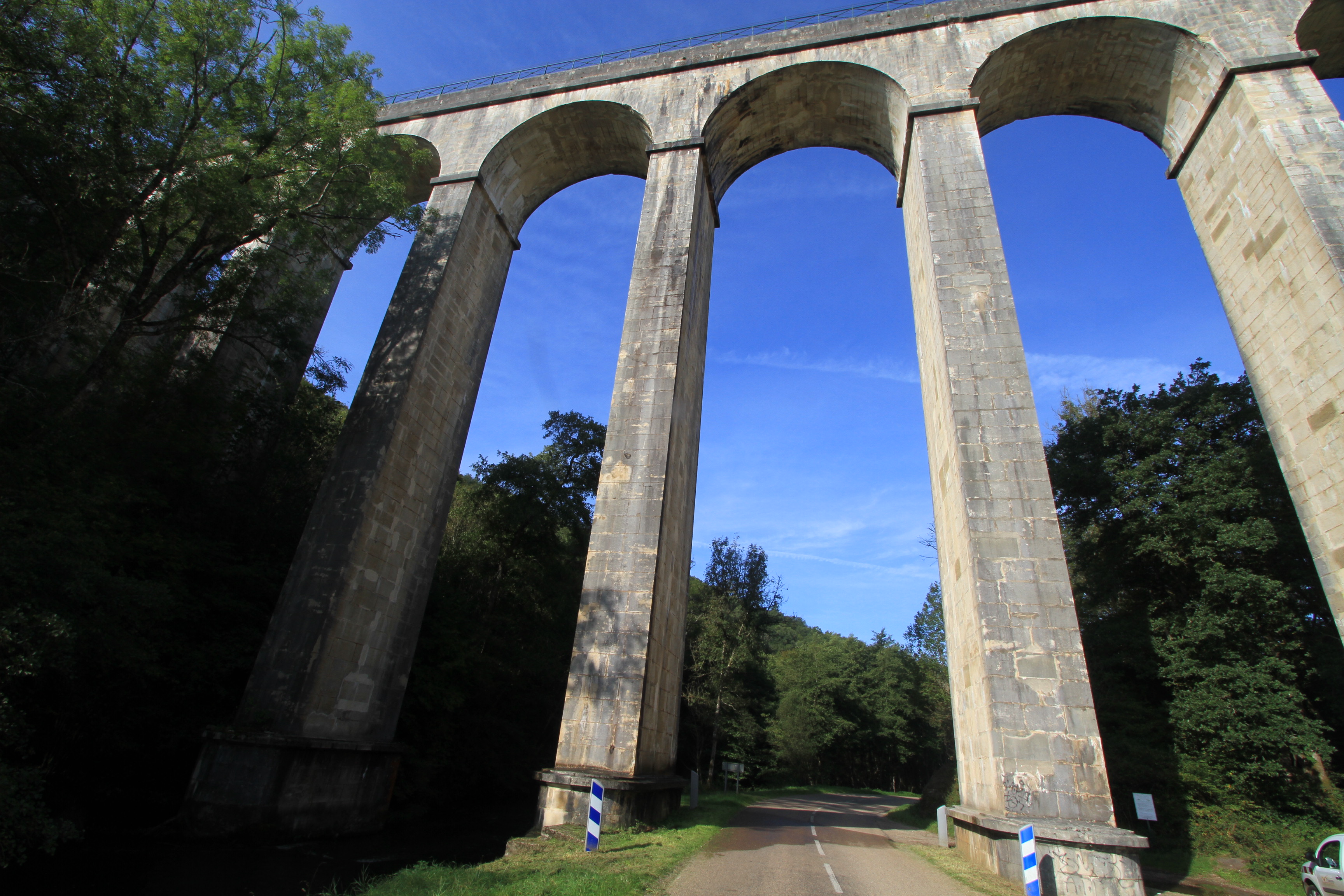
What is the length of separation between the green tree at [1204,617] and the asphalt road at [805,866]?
605cm

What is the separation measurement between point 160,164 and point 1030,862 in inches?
604

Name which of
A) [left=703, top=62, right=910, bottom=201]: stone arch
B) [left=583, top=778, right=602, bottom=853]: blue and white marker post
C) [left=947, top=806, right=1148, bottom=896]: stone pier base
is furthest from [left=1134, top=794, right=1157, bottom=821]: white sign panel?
[left=703, top=62, right=910, bottom=201]: stone arch

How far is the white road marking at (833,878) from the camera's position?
265 inches

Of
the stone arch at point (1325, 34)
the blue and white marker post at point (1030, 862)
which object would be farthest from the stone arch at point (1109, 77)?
the blue and white marker post at point (1030, 862)

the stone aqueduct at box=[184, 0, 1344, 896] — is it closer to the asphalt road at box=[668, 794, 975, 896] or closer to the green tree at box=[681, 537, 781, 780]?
the asphalt road at box=[668, 794, 975, 896]

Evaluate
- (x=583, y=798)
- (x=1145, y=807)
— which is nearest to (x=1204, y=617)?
(x=1145, y=807)

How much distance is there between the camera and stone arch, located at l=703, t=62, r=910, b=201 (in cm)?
1396

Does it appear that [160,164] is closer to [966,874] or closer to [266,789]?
[266,789]

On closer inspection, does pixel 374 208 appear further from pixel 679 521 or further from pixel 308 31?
pixel 679 521

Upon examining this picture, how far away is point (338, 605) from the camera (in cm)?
1067

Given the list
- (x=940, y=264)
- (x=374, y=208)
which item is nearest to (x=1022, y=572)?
(x=940, y=264)

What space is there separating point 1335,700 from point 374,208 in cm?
2296

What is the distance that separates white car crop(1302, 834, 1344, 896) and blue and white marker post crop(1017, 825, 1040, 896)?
381cm

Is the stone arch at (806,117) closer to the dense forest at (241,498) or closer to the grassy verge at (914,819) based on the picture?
the dense forest at (241,498)
